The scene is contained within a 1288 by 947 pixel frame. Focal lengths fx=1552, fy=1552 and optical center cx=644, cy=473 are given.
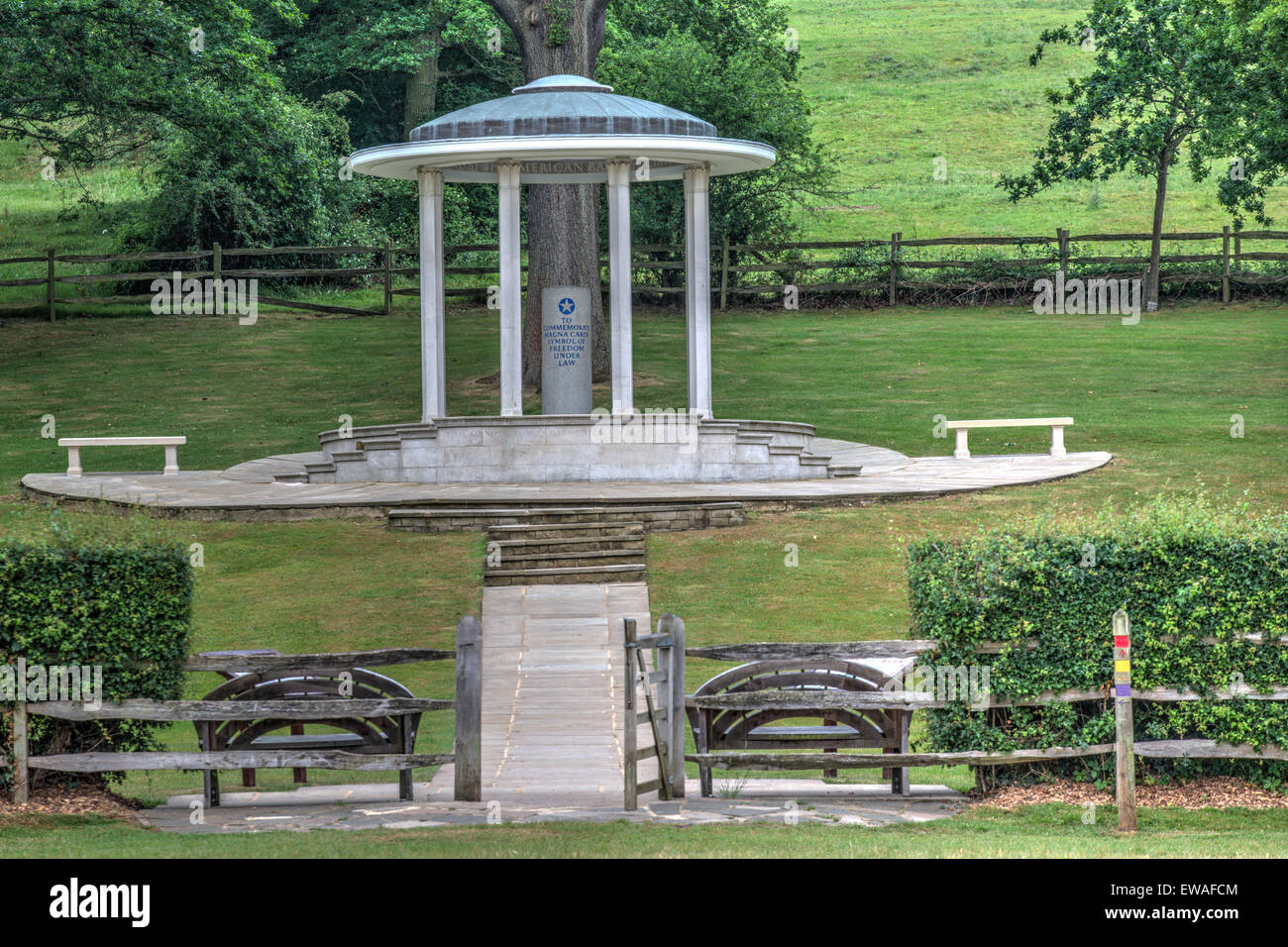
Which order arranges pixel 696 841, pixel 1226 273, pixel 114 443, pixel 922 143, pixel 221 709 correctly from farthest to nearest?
pixel 922 143, pixel 1226 273, pixel 114 443, pixel 221 709, pixel 696 841

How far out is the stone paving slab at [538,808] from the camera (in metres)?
8.43

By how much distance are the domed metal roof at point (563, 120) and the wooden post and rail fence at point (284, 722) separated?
452 inches

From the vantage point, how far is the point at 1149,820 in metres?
8.70

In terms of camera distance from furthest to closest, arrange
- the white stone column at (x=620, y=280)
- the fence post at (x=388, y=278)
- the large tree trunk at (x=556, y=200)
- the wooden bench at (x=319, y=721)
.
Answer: the fence post at (x=388, y=278) → the large tree trunk at (x=556, y=200) → the white stone column at (x=620, y=280) → the wooden bench at (x=319, y=721)

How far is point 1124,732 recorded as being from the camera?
28.6 feet

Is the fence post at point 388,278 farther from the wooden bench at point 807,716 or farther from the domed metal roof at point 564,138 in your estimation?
the wooden bench at point 807,716

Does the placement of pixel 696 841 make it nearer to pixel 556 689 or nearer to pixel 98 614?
pixel 98 614

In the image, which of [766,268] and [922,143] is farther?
[922,143]

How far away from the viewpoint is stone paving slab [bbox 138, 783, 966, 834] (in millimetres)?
8430

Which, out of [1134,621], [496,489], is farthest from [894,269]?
[1134,621]

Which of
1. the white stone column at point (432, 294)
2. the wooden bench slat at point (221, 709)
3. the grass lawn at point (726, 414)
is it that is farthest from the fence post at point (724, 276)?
the wooden bench slat at point (221, 709)

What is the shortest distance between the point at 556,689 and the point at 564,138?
30.8 feet

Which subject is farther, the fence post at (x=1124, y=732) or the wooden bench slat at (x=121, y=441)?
the wooden bench slat at (x=121, y=441)

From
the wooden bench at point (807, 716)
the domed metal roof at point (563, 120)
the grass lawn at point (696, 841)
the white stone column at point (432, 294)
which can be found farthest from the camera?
the white stone column at point (432, 294)
